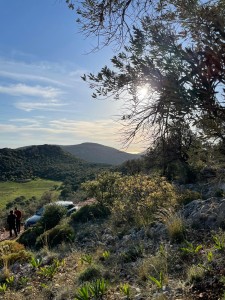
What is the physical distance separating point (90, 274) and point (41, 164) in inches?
3412

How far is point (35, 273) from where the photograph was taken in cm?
945

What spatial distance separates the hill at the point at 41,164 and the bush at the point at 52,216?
56662mm

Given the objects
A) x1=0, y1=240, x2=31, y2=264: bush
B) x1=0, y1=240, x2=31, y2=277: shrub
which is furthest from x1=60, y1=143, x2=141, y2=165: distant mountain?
x1=0, y1=240, x2=31, y2=277: shrub

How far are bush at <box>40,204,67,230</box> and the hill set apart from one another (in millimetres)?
56662

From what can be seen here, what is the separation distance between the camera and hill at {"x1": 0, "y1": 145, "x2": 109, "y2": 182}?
80.4 metres

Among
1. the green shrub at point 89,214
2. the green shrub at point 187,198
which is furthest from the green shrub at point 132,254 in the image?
the green shrub at point 89,214

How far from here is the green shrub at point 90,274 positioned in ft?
25.7

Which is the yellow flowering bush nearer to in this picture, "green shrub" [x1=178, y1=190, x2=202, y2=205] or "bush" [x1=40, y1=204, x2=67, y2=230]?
"green shrub" [x1=178, y1=190, x2=202, y2=205]

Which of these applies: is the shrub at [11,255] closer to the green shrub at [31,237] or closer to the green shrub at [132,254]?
the green shrub at [31,237]

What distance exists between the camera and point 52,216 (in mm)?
16781

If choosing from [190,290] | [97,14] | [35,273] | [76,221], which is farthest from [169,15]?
[76,221]

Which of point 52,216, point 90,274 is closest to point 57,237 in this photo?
point 52,216

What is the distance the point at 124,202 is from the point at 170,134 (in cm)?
841

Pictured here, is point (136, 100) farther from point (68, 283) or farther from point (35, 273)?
point (35, 273)
